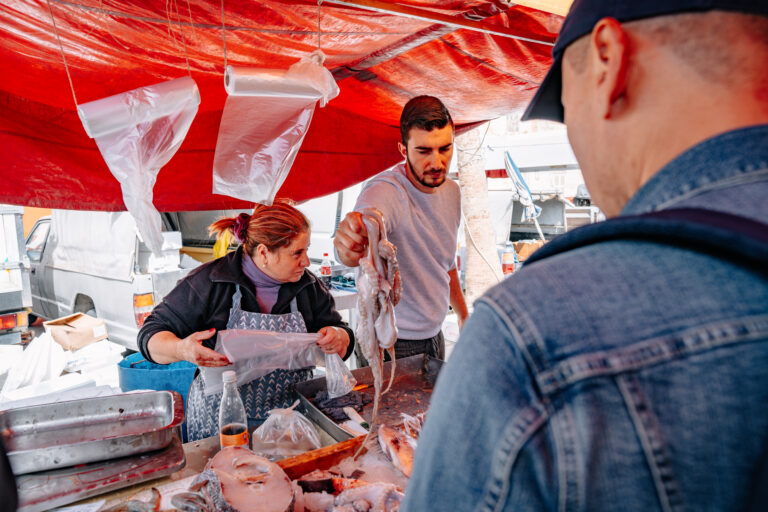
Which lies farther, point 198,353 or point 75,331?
point 75,331

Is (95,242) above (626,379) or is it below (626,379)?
above

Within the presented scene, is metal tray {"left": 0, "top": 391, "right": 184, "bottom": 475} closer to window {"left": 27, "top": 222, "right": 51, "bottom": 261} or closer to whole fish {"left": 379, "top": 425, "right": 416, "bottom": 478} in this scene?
whole fish {"left": 379, "top": 425, "right": 416, "bottom": 478}

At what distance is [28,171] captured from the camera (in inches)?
115

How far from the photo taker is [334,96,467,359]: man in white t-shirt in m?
2.89

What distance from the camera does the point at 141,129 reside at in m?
1.99

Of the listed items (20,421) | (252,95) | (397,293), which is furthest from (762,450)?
(20,421)

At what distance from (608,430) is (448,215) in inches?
111

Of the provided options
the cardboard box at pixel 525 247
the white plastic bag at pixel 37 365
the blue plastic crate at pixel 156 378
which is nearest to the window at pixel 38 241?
the white plastic bag at pixel 37 365

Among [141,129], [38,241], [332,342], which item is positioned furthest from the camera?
[38,241]

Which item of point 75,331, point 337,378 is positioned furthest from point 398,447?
point 75,331

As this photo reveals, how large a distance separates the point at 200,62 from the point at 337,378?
2011 millimetres

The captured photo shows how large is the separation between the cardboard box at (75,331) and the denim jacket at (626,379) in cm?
606

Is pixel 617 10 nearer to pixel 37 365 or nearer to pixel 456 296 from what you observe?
pixel 456 296

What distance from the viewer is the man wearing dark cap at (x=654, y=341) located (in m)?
0.48
